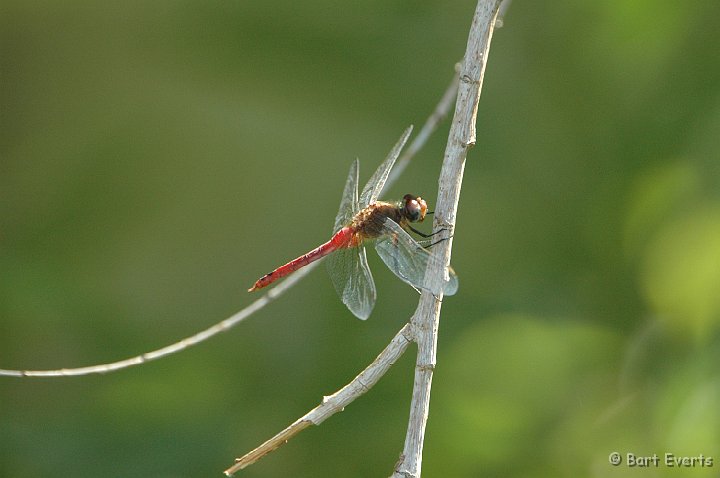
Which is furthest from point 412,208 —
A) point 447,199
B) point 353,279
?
point 447,199

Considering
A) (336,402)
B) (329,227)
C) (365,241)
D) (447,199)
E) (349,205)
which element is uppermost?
(329,227)

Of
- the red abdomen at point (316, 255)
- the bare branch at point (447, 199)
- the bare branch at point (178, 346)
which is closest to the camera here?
the bare branch at point (447, 199)

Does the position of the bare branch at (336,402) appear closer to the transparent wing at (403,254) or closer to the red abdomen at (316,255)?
the transparent wing at (403,254)

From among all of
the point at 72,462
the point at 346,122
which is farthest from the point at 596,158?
the point at 72,462

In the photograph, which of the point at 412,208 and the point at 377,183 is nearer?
the point at 412,208

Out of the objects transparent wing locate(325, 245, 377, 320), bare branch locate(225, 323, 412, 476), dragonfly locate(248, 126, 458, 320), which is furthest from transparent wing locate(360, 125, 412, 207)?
bare branch locate(225, 323, 412, 476)

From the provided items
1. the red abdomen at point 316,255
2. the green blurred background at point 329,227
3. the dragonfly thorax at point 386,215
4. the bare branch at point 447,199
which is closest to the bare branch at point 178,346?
the red abdomen at point 316,255

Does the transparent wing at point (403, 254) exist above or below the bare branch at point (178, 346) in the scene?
above

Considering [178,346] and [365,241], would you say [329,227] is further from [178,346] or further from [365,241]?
[178,346]
